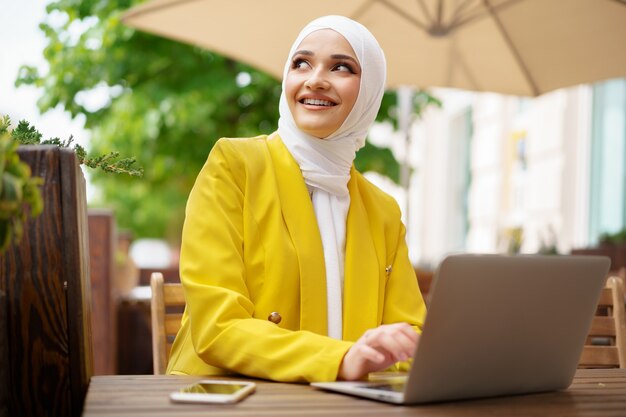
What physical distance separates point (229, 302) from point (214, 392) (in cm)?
43

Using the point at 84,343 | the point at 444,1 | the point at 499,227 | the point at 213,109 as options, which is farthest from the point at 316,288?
the point at 499,227

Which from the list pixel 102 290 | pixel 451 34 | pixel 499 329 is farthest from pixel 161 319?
pixel 102 290

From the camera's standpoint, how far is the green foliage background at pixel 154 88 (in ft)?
30.8

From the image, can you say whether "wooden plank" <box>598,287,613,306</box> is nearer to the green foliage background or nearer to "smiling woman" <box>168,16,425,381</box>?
"smiling woman" <box>168,16,425,381</box>


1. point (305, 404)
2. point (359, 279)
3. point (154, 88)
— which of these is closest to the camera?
point (305, 404)

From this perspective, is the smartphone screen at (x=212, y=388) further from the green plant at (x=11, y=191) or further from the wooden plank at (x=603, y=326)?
the wooden plank at (x=603, y=326)

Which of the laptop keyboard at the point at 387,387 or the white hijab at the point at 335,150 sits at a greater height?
the white hijab at the point at 335,150

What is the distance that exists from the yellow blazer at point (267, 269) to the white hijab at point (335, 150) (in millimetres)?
31

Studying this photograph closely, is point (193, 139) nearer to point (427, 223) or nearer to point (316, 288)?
point (316, 288)

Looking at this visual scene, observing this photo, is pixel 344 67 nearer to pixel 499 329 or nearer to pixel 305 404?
pixel 499 329

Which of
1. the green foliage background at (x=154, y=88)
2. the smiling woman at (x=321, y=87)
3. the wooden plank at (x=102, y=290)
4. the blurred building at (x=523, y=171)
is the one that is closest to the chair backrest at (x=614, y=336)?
the smiling woman at (x=321, y=87)

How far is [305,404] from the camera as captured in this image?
1.77 meters

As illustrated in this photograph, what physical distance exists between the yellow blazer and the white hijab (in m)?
0.03

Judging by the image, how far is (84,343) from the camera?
79.3 inches
